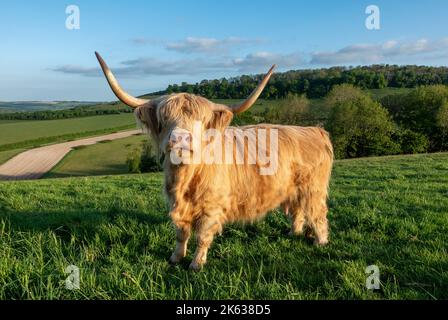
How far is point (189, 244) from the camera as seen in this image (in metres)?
4.52

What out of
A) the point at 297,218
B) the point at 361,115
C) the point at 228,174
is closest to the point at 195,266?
the point at 228,174

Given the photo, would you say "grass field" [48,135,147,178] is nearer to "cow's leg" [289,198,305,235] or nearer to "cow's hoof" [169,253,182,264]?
"cow's leg" [289,198,305,235]

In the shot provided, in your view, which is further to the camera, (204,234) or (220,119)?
(204,234)

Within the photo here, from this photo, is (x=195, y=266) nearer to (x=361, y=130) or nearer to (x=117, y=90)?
(x=117, y=90)

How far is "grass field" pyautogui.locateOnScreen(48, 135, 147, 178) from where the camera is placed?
3978 cm

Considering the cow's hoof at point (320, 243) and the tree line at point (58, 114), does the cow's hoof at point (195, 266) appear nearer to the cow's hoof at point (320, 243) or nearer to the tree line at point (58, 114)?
the cow's hoof at point (320, 243)

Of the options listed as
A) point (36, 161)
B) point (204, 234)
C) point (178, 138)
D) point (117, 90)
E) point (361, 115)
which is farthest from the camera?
point (361, 115)

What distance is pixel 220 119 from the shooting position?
152 inches

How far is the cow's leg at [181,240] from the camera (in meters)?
4.00

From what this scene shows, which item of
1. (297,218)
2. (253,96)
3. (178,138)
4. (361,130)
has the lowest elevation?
(361,130)

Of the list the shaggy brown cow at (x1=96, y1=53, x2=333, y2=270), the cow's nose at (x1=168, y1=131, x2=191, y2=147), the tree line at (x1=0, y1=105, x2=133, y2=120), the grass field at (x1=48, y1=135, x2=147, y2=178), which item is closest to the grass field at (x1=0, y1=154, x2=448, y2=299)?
the shaggy brown cow at (x1=96, y1=53, x2=333, y2=270)

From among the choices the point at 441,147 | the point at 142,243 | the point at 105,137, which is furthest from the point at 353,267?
the point at 105,137

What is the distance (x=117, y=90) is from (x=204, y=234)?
67.0 inches
